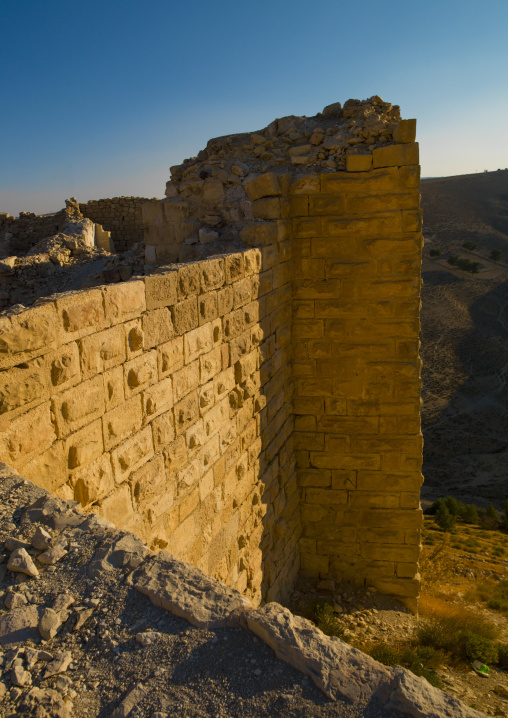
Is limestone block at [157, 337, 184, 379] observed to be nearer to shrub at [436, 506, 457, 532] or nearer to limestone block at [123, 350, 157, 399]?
limestone block at [123, 350, 157, 399]

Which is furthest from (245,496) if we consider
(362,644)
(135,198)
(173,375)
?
(135,198)

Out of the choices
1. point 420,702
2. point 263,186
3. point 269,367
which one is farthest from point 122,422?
point 263,186

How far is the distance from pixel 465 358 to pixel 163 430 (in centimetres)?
2259

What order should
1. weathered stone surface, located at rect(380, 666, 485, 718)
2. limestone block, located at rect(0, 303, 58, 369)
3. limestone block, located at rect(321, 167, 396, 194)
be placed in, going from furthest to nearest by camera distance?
limestone block, located at rect(321, 167, 396, 194) < limestone block, located at rect(0, 303, 58, 369) < weathered stone surface, located at rect(380, 666, 485, 718)

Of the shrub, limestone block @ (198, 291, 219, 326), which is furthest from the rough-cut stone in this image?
the shrub

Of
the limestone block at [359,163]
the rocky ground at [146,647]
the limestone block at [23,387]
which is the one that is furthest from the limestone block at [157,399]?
the limestone block at [359,163]

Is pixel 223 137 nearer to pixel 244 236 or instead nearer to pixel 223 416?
pixel 244 236

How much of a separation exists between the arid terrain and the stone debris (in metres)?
14.4

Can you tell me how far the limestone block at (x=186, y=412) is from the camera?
130 inches

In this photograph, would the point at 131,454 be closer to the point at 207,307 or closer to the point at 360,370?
the point at 207,307

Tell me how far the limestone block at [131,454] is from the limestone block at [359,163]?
11.8ft

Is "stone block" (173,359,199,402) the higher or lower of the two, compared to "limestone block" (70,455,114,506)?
higher

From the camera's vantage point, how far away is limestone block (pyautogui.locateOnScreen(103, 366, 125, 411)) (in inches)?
102

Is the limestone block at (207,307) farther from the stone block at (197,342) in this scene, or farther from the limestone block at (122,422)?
the limestone block at (122,422)
